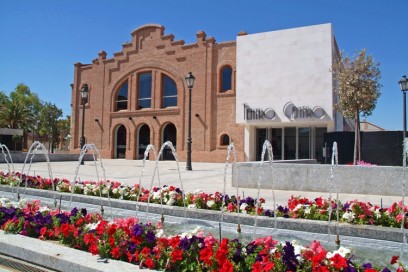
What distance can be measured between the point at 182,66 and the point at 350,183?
24.5m

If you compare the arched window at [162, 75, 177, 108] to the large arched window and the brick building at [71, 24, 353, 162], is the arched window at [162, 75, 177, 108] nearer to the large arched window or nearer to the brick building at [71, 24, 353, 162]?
the brick building at [71, 24, 353, 162]

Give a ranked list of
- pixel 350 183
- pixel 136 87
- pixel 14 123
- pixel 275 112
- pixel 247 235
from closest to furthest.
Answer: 1. pixel 247 235
2. pixel 350 183
3. pixel 275 112
4. pixel 136 87
5. pixel 14 123

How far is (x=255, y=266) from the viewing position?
2.89m

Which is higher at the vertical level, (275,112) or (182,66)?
(182,66)

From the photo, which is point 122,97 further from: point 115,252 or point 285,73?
point 115,252

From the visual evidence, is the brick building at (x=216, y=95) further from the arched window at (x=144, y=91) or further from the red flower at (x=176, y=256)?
the red flower at (x=176, y=256)

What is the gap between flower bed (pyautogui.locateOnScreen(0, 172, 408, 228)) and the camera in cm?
544

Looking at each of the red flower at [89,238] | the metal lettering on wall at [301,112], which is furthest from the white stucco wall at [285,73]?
the red flower at [89,238]

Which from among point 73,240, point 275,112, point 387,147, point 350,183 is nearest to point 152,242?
point 73,240

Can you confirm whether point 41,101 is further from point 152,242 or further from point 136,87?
point 152,242

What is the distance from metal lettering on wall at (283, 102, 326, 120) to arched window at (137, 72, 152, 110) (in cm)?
1490

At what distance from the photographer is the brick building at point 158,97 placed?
97.1 ft

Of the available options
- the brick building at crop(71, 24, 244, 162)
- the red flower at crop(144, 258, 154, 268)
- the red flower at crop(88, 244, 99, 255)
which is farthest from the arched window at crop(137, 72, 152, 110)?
the red flower at crop(144, 258, 154, 268)

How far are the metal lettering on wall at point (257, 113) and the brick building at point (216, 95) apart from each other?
0.07 m
